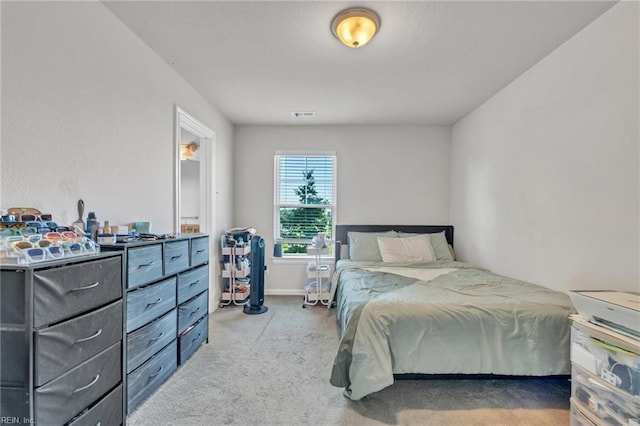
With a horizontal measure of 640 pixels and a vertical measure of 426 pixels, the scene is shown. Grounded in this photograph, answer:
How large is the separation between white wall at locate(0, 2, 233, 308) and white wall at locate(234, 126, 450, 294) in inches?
70.0

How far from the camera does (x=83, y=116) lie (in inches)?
66.1

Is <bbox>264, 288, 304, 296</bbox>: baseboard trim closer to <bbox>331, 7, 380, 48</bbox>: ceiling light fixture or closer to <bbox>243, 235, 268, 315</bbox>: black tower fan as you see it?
<bbox>243, 235, 268, 315</bbox>: black tower fan

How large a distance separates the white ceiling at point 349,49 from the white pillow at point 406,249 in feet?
5.48

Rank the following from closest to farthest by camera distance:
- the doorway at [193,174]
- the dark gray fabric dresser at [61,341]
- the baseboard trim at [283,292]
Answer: the dark gray fabric dresser at [61,341]
the doorway at [193,174]
the baseboard trim at [283,292]

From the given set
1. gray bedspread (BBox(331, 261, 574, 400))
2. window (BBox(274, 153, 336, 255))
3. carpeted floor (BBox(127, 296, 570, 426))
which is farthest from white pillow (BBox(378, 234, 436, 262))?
gray bedspread (BBox(331, 261, 574, 400))

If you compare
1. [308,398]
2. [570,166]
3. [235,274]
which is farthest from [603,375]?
[235,274]

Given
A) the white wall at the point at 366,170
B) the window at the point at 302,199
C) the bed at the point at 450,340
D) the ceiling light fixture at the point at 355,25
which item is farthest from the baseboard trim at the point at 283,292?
the ceiling light fixture at the point at 355,25

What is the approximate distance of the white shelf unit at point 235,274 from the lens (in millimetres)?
3729

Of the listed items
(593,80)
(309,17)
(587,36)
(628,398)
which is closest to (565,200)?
(593,80)

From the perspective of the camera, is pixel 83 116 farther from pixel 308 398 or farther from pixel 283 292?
pixel 283 292

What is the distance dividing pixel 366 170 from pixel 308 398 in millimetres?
3092

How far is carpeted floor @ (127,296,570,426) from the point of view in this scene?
172cm

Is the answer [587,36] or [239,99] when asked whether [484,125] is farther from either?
[239,99]

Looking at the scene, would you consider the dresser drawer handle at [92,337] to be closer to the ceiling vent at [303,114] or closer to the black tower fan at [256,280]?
the black tower fan at [256,280]
